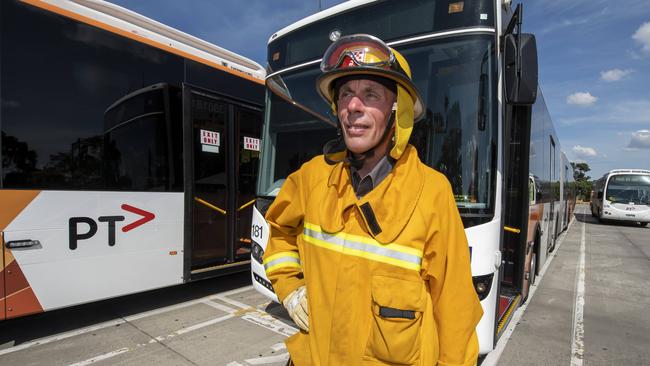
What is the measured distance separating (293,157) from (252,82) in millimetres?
2624

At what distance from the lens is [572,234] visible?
49.5 ft

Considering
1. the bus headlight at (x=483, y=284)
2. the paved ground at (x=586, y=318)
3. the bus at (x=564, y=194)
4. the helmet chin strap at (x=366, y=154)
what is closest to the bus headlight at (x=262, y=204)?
the bus headlight at (x=483, y=284)

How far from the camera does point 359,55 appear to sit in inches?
66.5

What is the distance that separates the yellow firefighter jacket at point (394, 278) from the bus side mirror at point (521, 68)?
67.6 inches

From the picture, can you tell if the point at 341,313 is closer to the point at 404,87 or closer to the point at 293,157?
the point at 404,87

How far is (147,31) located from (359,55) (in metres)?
4.10

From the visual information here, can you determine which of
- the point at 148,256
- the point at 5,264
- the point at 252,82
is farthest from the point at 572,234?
the point at 5,264

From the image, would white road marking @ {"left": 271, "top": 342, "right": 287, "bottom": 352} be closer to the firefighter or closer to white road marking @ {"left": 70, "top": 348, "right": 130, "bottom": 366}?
white road marking @ {"left": 70, "top": 348, "right": 130, "bottom": 366}

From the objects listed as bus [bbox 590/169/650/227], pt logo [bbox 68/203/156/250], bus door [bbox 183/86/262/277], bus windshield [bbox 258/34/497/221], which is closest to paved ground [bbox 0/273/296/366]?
bus door [bbox 183/86/262/277]

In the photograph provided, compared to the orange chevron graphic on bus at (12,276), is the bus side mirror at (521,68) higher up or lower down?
higher up

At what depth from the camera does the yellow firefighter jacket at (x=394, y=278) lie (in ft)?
4.66

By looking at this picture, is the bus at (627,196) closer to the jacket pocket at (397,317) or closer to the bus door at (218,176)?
the bus door at (218,176)

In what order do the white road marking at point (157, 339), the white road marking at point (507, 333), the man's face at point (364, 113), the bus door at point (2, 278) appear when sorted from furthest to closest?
the white road marking at point (507, 333)
the white road marking at point (157, 339)
the bus door at point (2, 278)
the man's face at point (364, 113)

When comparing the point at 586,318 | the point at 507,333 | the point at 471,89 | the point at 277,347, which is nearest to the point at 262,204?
the point at 277,347
